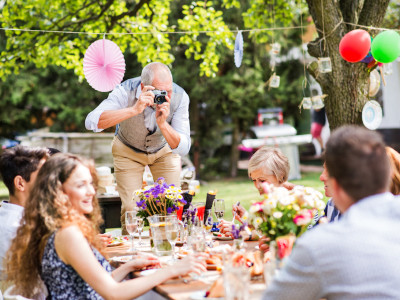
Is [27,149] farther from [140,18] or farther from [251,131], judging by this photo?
[251,131]

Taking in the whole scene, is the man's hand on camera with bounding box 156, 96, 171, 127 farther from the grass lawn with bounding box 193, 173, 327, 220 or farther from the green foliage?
the grass lawn with bounding box 193, 173, 327, 220

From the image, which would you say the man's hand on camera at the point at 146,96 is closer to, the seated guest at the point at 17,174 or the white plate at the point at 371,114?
the seated guest at the point at 17,174

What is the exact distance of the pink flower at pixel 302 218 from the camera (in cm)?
196

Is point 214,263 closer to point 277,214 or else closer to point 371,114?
point 277,214

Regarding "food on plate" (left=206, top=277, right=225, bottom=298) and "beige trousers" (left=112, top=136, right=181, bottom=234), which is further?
"beige trousers" (left=112, top=136, right=181, bottom=234)

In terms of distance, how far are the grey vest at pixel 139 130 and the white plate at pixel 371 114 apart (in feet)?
7.17

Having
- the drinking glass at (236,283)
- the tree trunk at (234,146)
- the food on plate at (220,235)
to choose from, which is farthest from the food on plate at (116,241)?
the tree trunk at (234,146)

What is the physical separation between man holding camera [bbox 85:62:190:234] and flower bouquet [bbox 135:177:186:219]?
3.13 feet

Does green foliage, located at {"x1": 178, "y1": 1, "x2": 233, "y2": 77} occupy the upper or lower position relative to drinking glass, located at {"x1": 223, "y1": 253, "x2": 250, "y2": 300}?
upper

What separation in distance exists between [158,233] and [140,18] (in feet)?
19.3

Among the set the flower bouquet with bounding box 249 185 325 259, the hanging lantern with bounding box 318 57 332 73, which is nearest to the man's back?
the flower bouquet with bounding box 249 185 325 259

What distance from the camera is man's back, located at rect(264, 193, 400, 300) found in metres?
1.43

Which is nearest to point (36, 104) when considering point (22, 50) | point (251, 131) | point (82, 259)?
point (251, 131)

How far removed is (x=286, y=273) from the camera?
4.89 ft
